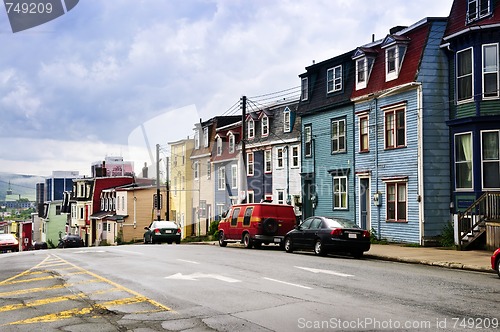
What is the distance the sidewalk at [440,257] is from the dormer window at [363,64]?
33.1ft

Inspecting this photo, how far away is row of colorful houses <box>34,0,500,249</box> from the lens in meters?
24.4

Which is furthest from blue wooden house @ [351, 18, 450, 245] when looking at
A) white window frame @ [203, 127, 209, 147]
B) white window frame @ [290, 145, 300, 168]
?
white window frame @ [203, 127, 209, 147]

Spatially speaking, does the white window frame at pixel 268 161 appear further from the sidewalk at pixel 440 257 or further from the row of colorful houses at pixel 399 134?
the sidewalk at pixel 440 257

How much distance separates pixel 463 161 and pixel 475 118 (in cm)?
203

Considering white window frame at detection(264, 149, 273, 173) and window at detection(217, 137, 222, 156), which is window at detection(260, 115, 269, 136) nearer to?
white window frame at detection(264, 149, 273, 173)

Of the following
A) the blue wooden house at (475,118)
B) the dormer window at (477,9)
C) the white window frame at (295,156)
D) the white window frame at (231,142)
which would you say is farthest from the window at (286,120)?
the dormer window at (477,9)

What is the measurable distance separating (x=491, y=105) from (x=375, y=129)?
7306mm

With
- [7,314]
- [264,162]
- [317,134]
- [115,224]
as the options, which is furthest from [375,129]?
[115,224]

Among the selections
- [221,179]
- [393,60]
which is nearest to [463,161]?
[393,60]

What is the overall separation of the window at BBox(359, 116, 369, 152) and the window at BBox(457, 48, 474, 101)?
21.8 feet

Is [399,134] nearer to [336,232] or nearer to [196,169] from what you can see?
[336,232]

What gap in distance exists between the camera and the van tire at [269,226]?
1073 inches

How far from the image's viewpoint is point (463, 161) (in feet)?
83.3

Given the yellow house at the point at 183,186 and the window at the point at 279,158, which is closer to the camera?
the window at the point at 279,158
